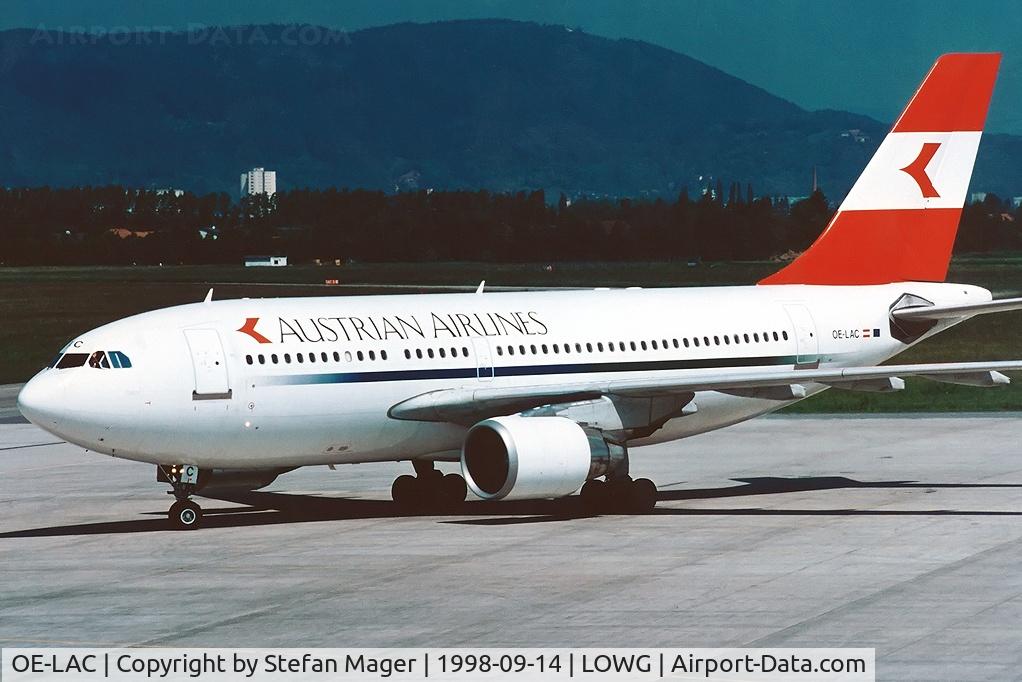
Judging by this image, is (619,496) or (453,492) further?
(453,492)

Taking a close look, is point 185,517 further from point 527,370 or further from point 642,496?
point 642,496

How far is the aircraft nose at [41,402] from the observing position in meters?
29.6

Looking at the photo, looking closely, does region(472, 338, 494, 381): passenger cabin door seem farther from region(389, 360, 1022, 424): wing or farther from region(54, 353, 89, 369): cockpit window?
region(54, 353, 89, 369): cockpit window

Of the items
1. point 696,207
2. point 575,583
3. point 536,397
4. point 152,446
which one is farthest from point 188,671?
point 696,207

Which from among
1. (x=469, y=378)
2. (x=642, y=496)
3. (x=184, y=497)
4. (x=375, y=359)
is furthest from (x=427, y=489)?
(x=184, y=497)

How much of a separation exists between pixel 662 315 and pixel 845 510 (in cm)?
566

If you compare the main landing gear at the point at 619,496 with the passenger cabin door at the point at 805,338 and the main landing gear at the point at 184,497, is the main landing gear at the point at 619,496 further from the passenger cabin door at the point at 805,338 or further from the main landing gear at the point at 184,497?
the main landing gear at the point at 184,497

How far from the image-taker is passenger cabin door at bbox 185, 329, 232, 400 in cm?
3014

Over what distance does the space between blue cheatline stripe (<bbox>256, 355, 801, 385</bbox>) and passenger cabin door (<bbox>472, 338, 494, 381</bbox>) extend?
0.37 ft

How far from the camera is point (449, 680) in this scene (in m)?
18.7

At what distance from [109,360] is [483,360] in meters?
7.03

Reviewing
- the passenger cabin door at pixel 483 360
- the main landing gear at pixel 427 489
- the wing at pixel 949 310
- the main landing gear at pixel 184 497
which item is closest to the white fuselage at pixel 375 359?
the passenger cabin door at pixel 483 360

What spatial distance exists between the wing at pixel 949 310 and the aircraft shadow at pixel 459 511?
3.68m

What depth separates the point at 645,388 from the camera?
3203 centimetres
